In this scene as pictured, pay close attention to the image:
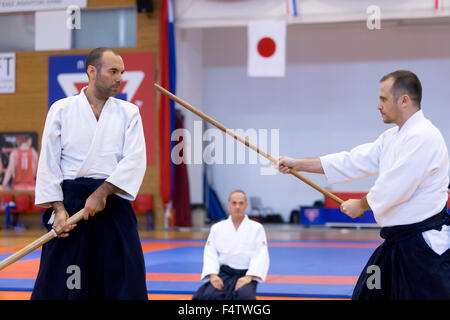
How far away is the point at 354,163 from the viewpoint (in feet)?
10.9

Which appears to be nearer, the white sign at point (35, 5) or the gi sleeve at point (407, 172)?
the gi sleeve at point (407, 172)

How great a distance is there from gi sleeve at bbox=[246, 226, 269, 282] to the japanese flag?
5.58 metres

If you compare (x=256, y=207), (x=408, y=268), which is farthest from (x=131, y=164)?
(x=256, y=207)

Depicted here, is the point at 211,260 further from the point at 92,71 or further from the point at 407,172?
the point at 407,172

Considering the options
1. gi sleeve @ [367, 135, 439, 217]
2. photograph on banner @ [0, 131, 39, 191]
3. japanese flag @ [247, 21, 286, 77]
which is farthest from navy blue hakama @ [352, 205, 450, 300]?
photograph on banner @ [0, 131, 39, 191]

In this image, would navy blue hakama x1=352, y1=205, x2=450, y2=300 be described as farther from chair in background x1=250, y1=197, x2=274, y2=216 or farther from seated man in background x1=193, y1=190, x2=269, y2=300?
chair in background x1=250, y1=197, x2=274, y2=216

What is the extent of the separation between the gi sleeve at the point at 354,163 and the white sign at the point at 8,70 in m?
9.30

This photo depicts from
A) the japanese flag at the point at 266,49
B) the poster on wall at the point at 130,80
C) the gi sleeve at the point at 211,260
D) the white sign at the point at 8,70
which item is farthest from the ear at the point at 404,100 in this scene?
the white sign at the point at 8,70

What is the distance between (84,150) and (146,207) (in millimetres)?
8031

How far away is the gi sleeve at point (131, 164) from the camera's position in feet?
9.93

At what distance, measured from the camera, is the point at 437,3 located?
9.91 meters

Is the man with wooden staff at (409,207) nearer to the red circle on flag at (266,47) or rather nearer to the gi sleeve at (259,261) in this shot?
the gi sleeve at (259,261)
